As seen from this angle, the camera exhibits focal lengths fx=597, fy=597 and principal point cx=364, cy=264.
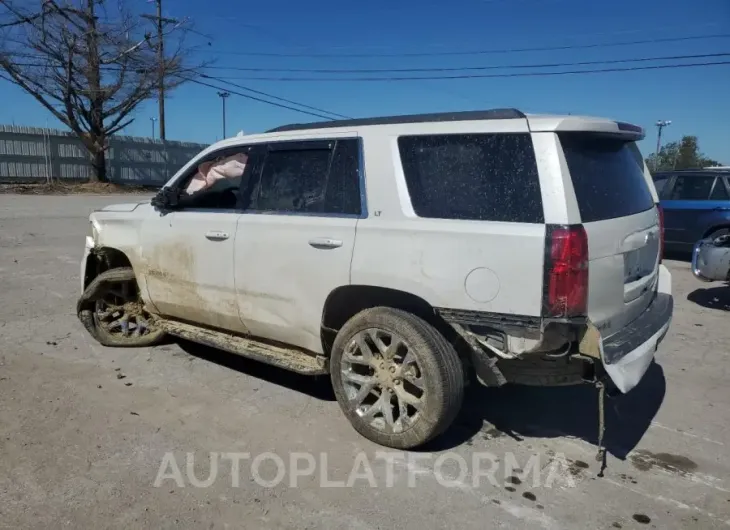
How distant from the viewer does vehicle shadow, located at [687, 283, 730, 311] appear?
7.73m

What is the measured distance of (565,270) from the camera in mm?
3035

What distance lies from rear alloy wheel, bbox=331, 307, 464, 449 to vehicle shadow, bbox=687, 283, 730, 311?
580cm

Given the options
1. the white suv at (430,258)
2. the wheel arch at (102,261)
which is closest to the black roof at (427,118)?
the white suv at (430,258)

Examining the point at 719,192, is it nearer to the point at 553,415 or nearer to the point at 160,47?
the point at 553,415

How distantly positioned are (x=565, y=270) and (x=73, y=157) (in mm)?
32073

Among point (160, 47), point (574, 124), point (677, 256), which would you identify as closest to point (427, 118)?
point (574, 124)

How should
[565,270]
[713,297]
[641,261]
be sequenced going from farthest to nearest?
1. [713,297]
2. [641,261]
3. [565,270]

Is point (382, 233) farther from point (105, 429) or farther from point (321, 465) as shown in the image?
point (105, 429)

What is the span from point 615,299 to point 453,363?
38.4 inches

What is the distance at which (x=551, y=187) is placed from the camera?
10.2 feet

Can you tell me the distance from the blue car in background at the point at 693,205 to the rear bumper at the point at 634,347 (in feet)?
24.4

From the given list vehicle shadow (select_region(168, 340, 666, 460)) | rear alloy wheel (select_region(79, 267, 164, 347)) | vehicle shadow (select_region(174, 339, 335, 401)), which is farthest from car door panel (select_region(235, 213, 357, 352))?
rear alloy wheel (select_region(79, 267, 164, 347))

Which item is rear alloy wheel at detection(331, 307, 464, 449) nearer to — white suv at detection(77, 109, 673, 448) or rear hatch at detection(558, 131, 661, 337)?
white suv at detection(77, 109, 673, 448)

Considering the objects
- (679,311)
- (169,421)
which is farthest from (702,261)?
(169,421)
